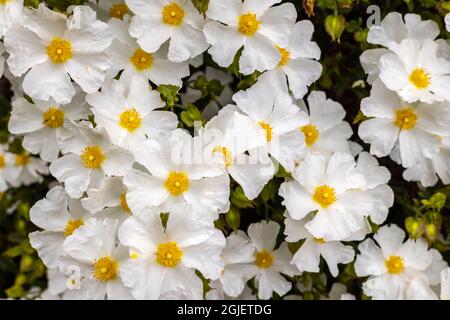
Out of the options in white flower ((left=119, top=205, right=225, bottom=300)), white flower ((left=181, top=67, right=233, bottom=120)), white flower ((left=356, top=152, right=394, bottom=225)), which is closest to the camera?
white flower ((left=119, top=205, right=225, bottom=300))

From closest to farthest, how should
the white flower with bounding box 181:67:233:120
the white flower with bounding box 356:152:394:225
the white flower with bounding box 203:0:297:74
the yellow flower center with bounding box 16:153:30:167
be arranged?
the white flower with bounding box 203:0:297:74
the white flower with bounding box 356:152:394:225
the white flower with bounding box 181:67:233:120
the yellow flower center with bounding box 16:153:30:167

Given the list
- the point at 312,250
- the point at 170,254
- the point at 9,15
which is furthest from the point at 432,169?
the point at 9,15

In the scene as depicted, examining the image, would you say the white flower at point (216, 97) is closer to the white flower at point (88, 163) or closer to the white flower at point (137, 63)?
the white flower at point (137, 63)

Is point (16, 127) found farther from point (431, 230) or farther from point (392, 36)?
point (431, 230)

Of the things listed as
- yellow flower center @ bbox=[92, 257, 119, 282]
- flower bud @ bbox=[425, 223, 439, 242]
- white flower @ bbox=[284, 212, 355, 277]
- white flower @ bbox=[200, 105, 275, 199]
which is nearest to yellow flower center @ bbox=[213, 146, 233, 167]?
white flower @ bbox=[200, 105, 275, 199]

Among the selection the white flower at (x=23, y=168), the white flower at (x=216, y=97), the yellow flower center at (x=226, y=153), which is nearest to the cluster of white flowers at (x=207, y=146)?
the yellow flower center at (x=226, y=153)

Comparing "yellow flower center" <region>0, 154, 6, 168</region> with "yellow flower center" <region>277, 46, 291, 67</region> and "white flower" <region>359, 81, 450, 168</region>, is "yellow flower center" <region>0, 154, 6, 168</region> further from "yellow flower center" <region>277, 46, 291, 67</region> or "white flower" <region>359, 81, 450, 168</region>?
"white flower" <region>359, 81, 450, 168</region>

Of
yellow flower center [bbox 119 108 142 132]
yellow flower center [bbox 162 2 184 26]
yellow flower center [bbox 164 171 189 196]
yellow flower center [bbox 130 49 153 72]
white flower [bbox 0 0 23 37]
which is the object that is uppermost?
white flower [bbox 0 0 23 37]

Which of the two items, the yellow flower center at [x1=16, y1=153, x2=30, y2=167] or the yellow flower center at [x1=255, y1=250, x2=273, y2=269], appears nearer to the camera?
the yellow flower center at [x1=255, y1=250, x2=273, y2=269]

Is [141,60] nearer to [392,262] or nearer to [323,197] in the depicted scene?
[323,197]
